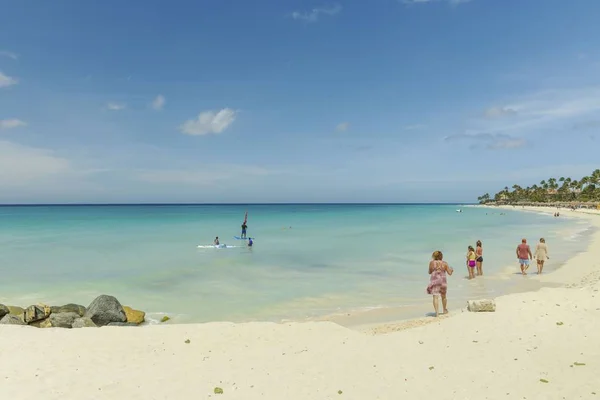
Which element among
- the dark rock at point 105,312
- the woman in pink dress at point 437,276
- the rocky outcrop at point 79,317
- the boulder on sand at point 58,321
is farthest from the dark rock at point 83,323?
the woman in pink dress at point 437,276

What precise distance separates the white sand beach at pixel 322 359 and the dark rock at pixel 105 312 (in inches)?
72.8

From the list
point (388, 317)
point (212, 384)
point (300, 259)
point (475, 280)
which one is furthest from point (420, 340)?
point (300, 259)

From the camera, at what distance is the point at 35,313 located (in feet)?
41.8

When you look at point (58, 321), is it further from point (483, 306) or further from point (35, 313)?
point (483, 306)

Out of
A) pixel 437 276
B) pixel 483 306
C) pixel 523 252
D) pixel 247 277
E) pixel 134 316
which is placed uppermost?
pixel 437 276

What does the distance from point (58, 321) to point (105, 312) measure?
1.31m

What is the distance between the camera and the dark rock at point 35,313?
12.6 m

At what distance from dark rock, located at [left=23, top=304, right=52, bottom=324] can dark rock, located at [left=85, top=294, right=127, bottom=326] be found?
4.62 feet

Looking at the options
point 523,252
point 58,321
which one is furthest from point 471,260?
point 58,321

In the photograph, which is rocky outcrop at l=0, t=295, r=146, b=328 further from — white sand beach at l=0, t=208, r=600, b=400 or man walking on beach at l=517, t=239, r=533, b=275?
man walking on beach at l=517, t=239, r=533, b=275

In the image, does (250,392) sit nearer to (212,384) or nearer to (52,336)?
(212,384)

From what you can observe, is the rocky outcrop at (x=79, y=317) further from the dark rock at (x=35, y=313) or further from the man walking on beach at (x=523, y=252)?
the man walking on beach at (x=523, y=252)

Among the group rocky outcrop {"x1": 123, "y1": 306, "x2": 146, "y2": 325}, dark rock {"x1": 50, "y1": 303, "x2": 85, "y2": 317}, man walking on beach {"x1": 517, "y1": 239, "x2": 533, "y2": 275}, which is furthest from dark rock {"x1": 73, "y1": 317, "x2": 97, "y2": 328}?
man walking on beach {"x1": 517, "y1": 239, "x2": 533, "y2": 275}

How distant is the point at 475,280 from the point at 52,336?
17.2m
